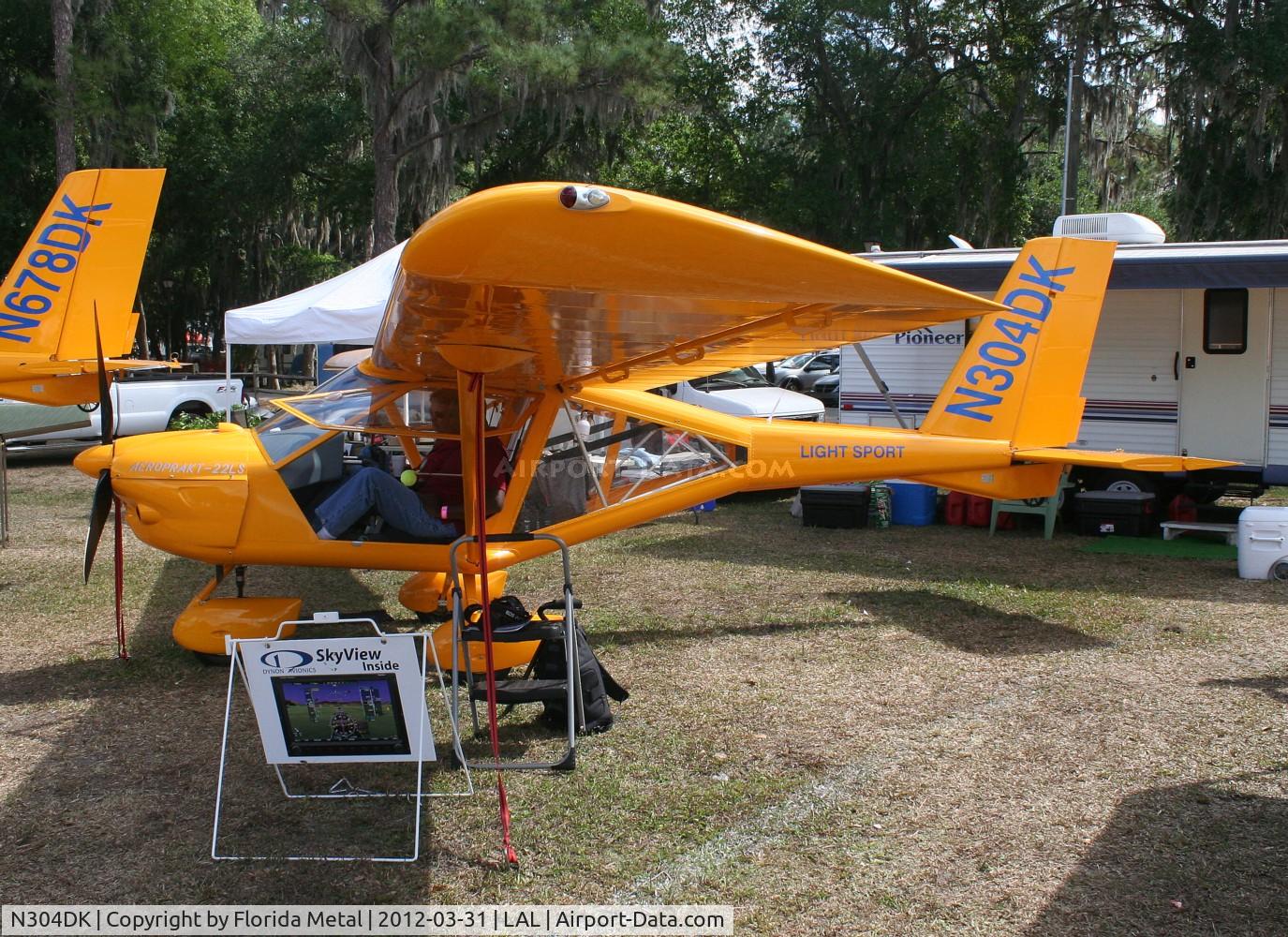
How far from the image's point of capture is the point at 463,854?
3.66 metres

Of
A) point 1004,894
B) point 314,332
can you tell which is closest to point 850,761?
point 1004,894

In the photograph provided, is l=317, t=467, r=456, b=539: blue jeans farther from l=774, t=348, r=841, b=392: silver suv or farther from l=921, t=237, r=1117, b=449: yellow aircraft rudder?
l=774, t=348, r=841, b=392: silver suv

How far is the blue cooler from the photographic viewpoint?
10.6 meters

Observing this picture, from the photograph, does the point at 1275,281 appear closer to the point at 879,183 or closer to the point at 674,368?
the point at 674,368

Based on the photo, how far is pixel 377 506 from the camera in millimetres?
5730

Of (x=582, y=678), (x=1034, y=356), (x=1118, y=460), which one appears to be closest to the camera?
(x=582, y=678)

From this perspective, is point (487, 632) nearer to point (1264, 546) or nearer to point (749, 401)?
point (1264, 546)

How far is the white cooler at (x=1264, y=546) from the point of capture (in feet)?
25.6

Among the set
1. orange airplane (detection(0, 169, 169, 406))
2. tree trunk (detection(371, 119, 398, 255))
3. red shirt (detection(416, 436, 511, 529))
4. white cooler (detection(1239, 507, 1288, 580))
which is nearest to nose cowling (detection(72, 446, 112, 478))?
red shirt (detection(416, 436, 511, 529))

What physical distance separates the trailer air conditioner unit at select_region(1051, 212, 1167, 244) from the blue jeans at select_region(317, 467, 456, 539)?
759cm

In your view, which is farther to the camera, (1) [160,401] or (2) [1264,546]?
Result: (1) [160,401]

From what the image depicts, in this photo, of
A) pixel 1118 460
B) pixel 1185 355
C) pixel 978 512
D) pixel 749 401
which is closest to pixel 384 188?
pixel 749 401

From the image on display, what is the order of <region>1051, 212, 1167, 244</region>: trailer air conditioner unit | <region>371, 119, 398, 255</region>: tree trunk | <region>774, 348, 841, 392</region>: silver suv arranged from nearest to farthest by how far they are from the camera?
<region>1051, 212, 1167, 244</region>: trailer air conditioner unit
<region>371, 119, 398, 255</region>: tree trunk
<region>774, 348, 841, 392</region>: silver suv

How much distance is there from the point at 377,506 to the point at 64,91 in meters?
22.2
